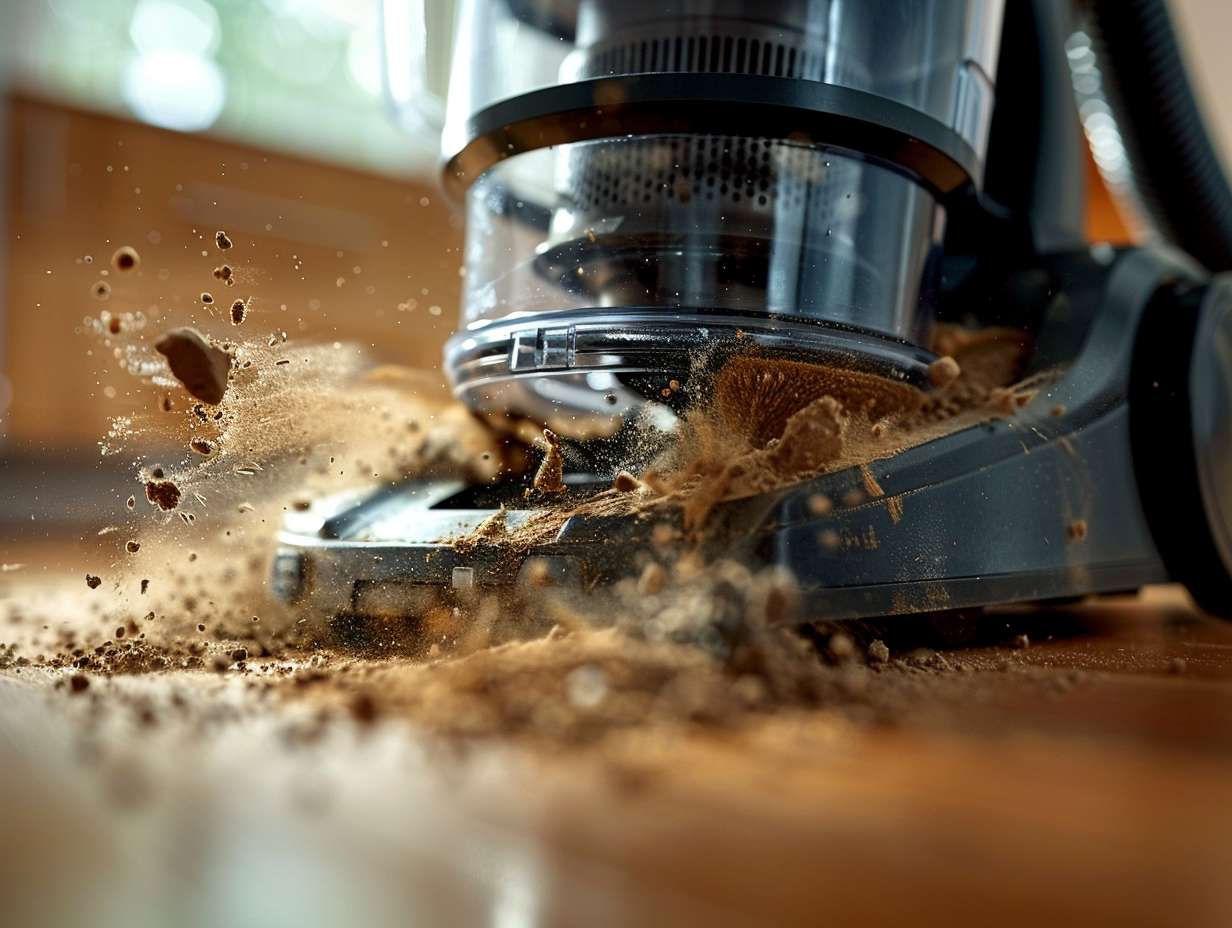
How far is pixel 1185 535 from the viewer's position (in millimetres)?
825

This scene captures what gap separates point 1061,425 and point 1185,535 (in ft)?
0.65

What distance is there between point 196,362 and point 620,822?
0.44m

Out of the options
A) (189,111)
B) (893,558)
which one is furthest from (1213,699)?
(189,111)

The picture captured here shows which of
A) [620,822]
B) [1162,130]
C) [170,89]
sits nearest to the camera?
[620,822]

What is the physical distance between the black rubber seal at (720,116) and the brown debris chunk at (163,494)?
12.0 inches

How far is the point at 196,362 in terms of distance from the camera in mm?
626

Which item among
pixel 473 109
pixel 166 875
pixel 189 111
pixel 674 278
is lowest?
pixel 166 875

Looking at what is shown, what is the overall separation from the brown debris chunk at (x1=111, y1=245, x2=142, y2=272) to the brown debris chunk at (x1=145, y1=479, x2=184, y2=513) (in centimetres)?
16

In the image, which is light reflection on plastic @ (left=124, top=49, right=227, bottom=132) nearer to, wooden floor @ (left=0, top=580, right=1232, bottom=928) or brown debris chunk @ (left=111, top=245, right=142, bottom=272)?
brown debris chunk @ (left=111, top=245, right=142, bottom=272)

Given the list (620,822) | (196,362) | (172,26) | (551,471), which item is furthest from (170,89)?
(620,822)

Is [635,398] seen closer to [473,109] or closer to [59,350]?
[473,109]

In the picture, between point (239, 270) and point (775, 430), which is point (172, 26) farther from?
point (775, 430)

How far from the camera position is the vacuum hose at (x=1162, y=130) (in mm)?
1093

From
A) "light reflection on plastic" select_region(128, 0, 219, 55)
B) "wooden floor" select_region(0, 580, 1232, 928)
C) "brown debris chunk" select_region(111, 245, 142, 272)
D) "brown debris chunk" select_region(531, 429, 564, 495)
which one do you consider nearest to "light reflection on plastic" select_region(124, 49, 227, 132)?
"light reflection on plastic" select_region(128, 0, 219, 55)
